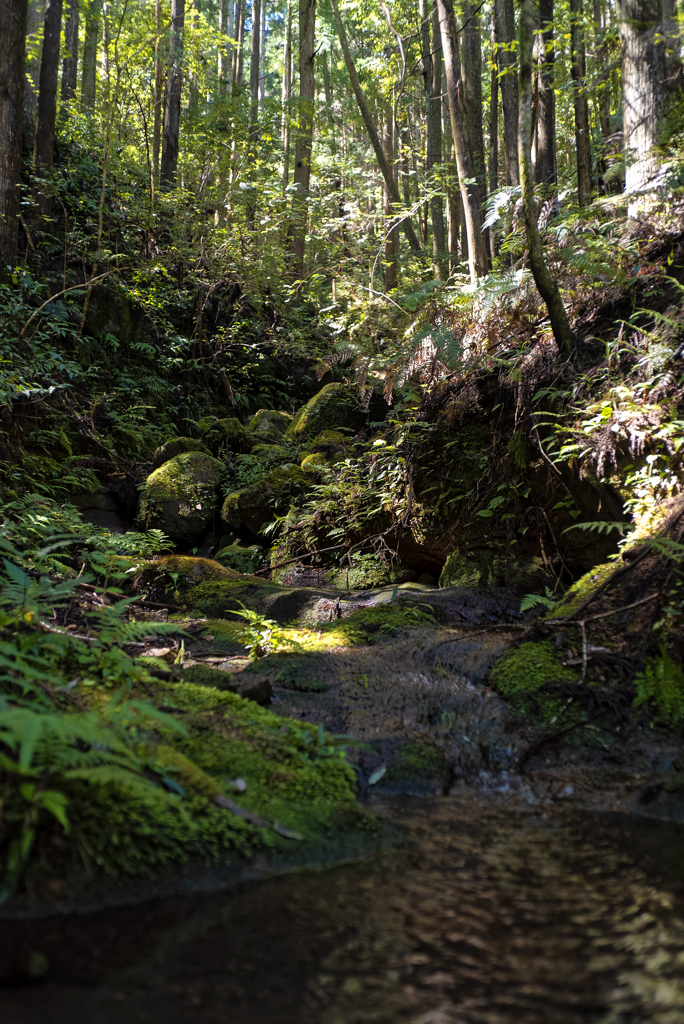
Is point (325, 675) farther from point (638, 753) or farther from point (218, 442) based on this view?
point (218, 442)

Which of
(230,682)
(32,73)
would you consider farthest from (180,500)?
(32,73)

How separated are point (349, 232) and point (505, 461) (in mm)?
10216

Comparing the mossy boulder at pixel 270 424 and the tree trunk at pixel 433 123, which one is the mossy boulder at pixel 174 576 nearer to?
the mossy boulder at pixel 270 424

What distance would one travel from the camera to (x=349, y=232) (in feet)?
47.6

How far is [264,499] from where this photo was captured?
29.3ft

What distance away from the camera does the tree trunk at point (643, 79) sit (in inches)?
258

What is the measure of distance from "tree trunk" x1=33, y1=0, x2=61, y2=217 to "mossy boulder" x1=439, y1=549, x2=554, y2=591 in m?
10.3

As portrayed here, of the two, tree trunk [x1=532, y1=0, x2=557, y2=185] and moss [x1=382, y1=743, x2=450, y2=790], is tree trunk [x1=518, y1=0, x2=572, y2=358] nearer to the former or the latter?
moss [x1=382, y1=743, x2=450, y2=790]

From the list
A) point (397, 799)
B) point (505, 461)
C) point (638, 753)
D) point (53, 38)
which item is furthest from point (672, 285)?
point (53, 38)

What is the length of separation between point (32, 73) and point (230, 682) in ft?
68.9

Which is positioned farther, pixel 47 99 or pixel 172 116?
pixel 172 116

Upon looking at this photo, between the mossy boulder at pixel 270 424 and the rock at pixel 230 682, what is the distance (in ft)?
26.3

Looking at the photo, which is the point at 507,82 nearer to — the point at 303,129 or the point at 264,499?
the point at 303,129

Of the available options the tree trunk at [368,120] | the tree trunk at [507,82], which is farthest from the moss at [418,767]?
the tree trunk at [507,82]
